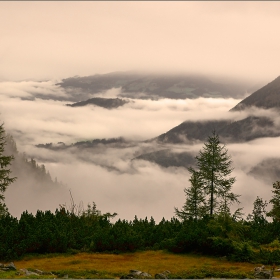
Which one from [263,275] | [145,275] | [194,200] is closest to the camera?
[263,275]

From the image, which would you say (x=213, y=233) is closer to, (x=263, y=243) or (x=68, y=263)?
(x=263, y=243)

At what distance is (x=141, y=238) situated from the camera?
75.5 feet

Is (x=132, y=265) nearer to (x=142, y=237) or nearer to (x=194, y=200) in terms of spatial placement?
(x=142, y=237)

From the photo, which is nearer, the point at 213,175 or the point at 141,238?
the point at 141,238

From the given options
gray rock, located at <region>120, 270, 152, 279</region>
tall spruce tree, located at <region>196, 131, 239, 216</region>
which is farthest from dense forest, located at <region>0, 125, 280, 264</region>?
tall spruce tree, located at <region>196, 131, 239, 216</region>

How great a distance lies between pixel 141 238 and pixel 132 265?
4334 mm

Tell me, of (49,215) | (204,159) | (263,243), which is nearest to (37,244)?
(49,215)

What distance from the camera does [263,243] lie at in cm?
2366

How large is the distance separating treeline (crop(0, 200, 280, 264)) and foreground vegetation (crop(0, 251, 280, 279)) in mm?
629

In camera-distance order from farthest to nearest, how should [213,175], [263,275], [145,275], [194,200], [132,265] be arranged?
1. [194,200]
2. [213,175]
3. [132,265]
4. [145,275]
5. [263,275]

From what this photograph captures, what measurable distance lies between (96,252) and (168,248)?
3.52 metres

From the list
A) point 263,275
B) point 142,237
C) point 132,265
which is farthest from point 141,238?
point 263,275

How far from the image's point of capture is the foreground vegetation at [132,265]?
16453mm

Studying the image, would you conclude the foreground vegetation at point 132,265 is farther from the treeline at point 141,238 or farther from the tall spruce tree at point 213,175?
the tall spruce tree at point 213,175
